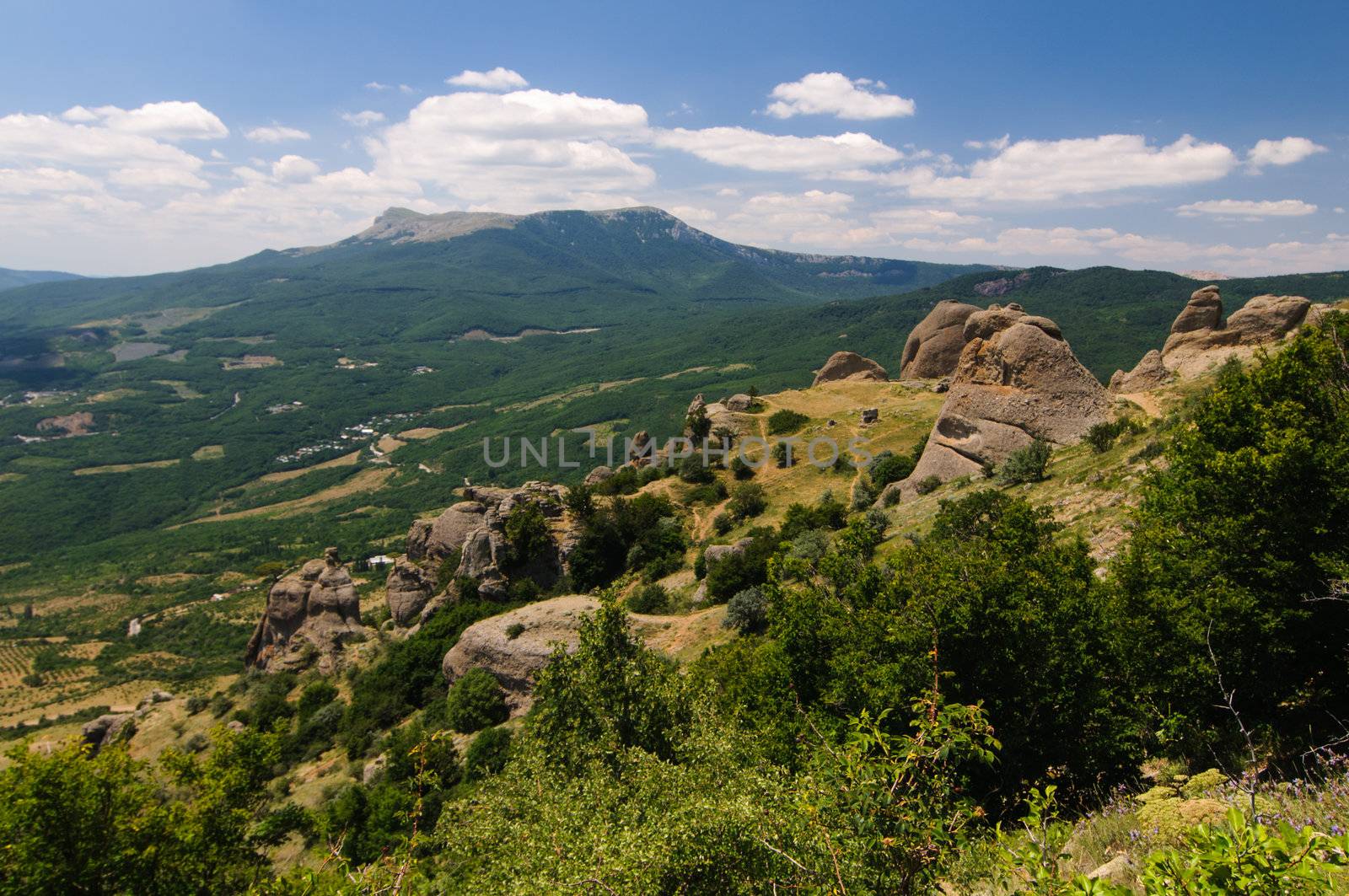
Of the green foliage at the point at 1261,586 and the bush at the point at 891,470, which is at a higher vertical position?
the green foliage at the point at 1261,586

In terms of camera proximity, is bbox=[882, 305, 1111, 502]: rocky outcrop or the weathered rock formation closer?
bbox=[882, 305, 1111, 502]: rocky outcrop

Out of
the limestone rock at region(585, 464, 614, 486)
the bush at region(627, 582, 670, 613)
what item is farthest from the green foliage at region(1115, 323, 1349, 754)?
the limestone rock at region(585, 464, 614, 486)

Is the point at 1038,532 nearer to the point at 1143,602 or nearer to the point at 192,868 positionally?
the point at 1143,602

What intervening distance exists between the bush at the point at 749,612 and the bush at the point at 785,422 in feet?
85.2

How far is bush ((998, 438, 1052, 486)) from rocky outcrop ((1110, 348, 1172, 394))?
1563 centimetres

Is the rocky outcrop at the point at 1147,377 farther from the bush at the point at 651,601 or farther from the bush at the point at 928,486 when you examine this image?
the bush at the point at 651,601

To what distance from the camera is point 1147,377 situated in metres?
40.6

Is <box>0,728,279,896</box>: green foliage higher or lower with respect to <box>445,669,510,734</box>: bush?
higher

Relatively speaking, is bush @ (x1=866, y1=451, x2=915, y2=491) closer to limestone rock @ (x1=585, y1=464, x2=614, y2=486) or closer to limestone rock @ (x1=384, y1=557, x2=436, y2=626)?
limestone rock @ (x1=585, y1=464, x2=614, y2=486)

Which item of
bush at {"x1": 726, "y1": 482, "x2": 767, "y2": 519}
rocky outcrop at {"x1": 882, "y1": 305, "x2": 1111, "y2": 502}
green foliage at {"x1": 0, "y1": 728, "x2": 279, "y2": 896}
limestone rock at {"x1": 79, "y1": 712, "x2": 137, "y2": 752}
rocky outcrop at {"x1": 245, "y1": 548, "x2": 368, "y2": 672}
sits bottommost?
limestone rock at {"x1": 79, "y1": 712, "x2": 137, "y2": 752}

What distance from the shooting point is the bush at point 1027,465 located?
29.3m

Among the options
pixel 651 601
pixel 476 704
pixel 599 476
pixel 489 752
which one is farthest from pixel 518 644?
pixel 599 476

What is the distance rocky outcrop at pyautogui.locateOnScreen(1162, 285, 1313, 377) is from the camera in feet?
125

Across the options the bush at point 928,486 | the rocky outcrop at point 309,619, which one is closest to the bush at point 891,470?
the bush at point 928,486
